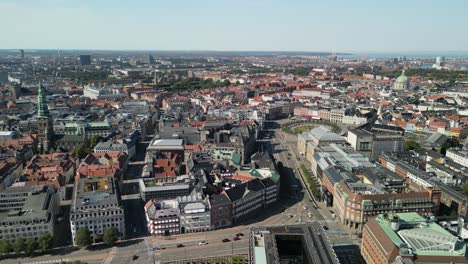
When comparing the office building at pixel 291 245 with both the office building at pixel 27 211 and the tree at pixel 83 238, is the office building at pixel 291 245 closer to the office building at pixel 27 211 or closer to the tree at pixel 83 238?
the tree at pixel 83 238

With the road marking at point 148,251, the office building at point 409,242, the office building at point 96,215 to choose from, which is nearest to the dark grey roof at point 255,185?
the road marking at point 148,251

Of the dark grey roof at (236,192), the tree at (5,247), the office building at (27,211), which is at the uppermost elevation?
the dark grey roof at (236,192)

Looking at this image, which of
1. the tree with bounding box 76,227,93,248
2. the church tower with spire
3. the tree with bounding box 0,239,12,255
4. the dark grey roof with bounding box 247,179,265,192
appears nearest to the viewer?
the tree with bounding box 0,239,12,255

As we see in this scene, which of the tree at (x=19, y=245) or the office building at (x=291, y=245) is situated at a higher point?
the office building at (x=291, y=245)

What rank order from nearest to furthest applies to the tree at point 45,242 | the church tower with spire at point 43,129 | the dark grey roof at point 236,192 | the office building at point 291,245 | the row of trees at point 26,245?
1. the office building at point 291,245
2. the row of trees at point 26,245
3. the tree at point 45,242
4. the dark grey roof at point 236,192
5. the church tower with spire at point 43,129

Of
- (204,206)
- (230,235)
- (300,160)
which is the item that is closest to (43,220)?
(204,206)

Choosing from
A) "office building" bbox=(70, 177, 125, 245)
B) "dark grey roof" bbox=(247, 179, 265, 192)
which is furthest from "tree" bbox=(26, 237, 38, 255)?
"dark grey roof" bbox=(247, 179, 265, 192)

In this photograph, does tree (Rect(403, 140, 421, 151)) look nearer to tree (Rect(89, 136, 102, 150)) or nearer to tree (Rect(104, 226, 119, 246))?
tree (Rect(104, 226, 119, 246))
